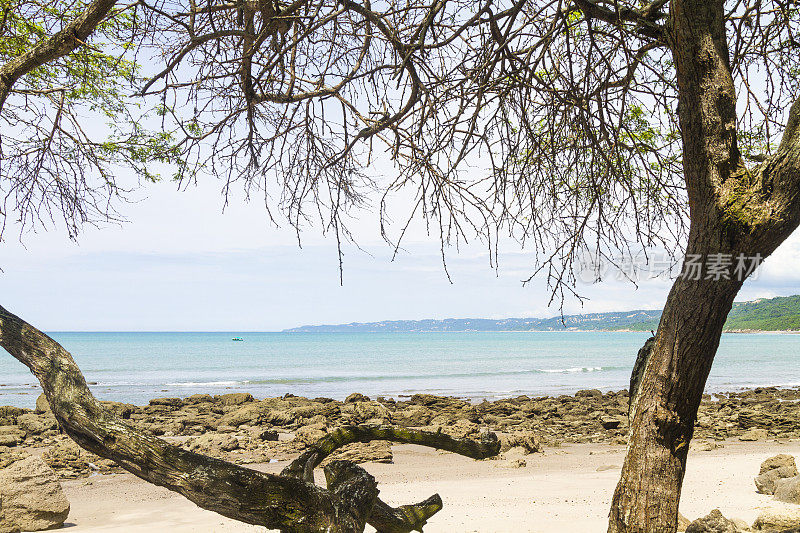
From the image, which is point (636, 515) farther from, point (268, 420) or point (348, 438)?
point (268, 420)

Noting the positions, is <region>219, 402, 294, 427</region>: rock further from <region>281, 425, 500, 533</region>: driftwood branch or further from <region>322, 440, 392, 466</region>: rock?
<region>281, 425, 500, 533</region>: driftwood branch

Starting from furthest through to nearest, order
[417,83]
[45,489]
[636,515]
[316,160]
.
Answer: [45,489] → [316,160] → [417,83] → [636,515]

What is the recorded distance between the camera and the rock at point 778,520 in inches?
165

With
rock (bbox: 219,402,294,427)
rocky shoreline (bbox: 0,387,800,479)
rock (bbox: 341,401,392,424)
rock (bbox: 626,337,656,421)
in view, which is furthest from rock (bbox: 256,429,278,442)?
rock (bbox: 626,337,656,421)

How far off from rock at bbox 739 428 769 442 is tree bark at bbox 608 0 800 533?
958 cm

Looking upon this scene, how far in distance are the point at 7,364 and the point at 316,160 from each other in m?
43.7

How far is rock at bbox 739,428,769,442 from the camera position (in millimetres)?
11148

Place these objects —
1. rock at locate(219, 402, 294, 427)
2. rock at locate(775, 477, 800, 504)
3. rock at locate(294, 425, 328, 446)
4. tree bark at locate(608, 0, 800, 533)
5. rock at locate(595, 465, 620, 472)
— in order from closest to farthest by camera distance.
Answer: tree bark at locate(608, 0, 800, 533)
rock at locate(775, 477, 800, 504)
rock at locate(595, 465, 620, 472)
rock at locate(294, 425, 328, 446)
rock at locate(219, 402, 294, 427)

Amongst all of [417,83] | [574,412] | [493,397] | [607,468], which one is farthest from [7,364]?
[417,83]

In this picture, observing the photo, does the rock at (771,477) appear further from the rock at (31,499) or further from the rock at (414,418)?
the rock at (414,418)

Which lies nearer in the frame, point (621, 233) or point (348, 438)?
point (348, 438)

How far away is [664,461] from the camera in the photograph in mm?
3092

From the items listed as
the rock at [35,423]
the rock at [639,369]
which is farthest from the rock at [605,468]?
the rock at [35,423]

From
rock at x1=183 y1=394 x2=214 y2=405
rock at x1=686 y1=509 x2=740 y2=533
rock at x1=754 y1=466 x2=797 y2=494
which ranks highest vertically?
rock at x1=686 y1=509 x2=740 y2=533
